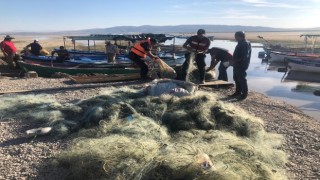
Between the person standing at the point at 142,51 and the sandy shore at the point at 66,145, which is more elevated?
the person standing at the point at 142,51

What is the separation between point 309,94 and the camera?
49.4ft

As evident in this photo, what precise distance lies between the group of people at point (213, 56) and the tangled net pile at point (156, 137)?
2.52 meters

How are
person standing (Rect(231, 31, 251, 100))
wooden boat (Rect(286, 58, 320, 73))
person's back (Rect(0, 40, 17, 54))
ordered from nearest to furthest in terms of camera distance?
person standing (Rect(231, 31, 251, 100))
person's back (Rect(0, 40, 17, 54))
wooden boat (Rect(286, 58, 320, 73))

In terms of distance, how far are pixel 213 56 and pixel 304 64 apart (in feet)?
42.8

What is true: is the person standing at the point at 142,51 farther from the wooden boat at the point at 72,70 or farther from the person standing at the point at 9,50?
the person standing at the point at 9,50

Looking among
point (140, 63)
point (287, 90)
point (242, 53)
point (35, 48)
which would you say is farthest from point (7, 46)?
point (287, 90)

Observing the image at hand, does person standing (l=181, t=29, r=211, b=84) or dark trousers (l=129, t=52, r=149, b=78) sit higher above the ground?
person standing (l=181, t=29, r=211, b=84)

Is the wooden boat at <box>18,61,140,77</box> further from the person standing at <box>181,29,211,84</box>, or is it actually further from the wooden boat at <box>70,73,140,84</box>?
the person standing at <box>181,29,211,84</box>

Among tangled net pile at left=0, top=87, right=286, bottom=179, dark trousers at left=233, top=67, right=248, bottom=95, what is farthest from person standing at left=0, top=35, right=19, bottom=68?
dark trousers at left=233, top=67, right=248, bottom=95

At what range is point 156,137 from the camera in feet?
18.7

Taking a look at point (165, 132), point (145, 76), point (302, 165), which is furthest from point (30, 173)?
point (145, 76)

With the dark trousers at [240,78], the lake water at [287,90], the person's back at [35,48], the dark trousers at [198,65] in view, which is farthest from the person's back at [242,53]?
the person's back at [35,48]

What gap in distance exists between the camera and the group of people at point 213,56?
9266 mm

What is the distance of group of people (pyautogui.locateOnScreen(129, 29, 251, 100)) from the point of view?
927 centimetres
